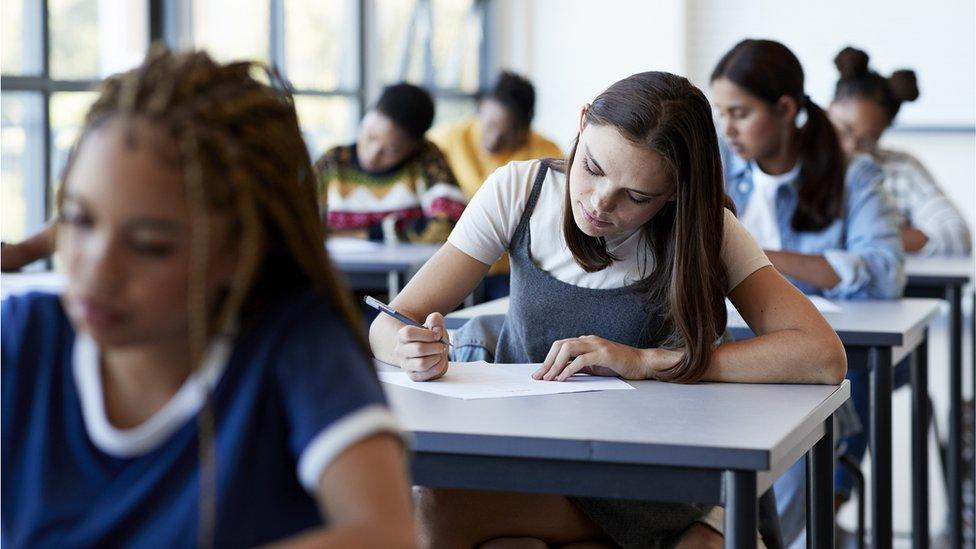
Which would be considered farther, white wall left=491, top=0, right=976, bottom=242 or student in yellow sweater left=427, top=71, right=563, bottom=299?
white wall left=491, top=0, right=976, bottom=242

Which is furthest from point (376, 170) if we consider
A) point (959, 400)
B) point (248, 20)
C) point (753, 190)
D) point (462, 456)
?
point (462, 456)

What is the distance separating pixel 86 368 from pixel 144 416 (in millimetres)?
59

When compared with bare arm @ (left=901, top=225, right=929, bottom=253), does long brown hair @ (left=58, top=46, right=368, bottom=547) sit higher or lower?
higher

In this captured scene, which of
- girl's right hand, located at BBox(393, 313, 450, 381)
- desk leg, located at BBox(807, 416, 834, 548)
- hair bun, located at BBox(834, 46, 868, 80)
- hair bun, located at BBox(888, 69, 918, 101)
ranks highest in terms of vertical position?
hair bun, located at BBox(834, 46, 868, 80)

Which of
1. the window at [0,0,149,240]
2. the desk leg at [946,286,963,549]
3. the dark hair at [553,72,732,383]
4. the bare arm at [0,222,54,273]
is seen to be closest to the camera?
the bare arm at [0,222,54,273]

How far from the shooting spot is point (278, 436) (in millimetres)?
828

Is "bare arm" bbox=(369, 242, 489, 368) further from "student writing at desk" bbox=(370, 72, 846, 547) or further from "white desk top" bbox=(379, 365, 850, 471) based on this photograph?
"white desk top" bbox=(379, 365, 850, 471)

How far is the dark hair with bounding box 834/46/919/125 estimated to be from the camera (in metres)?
3.96

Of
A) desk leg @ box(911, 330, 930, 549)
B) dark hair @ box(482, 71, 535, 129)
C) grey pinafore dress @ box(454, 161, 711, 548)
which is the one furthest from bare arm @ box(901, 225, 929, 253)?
grey pinafore dress @ box(454, 161, 711, 548)

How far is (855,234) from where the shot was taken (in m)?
2.90

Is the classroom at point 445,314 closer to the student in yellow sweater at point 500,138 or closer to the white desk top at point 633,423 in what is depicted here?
the white desk top at point 633,423

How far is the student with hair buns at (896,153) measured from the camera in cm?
395

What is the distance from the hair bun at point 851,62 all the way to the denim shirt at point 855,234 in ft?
3.57

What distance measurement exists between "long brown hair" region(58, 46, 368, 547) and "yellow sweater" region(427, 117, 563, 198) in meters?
4.17
